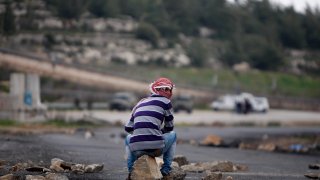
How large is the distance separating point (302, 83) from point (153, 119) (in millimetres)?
112202

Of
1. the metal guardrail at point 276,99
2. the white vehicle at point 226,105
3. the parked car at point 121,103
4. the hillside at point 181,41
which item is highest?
the hillside at point 181,41

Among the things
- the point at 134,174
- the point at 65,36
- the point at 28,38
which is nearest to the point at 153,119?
the point at 134,174

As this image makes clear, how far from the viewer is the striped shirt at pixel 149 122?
1098 centimetres

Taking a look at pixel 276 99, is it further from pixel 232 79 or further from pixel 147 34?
pixel 147 34

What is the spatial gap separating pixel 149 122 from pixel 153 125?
2.9 inches

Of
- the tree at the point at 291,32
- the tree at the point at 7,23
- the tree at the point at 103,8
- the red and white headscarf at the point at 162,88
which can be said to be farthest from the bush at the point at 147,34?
the red and white headscarf at the point at 162,88

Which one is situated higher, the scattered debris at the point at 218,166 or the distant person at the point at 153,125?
the distant person at the point at 153,125

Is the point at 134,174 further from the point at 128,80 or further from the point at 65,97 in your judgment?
the point at 128,80

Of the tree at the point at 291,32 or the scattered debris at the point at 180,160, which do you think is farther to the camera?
the tree at the point at 291,32

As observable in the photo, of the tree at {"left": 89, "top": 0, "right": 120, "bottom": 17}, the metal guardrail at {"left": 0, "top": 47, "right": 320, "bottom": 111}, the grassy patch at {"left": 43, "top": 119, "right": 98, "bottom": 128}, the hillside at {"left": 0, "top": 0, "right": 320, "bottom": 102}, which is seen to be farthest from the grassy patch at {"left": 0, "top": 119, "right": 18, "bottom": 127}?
the tree at {"left": 89, "top": 0, "right": 120, "bottom": 17}

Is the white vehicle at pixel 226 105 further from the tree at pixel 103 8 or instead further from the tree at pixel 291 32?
the tree at pixel 291 32

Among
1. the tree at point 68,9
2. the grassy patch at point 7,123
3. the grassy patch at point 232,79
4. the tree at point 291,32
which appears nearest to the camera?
the grassy patch at point 7,123

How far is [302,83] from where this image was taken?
120812 millimetres

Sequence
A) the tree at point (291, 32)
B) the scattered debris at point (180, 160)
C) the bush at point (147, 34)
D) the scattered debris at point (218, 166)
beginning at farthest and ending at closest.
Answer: the tree at point (291, 32)
the bush at point (147, 34)
the scattered debris at point (180, 160)
the scattered debris at point (218, 166)
